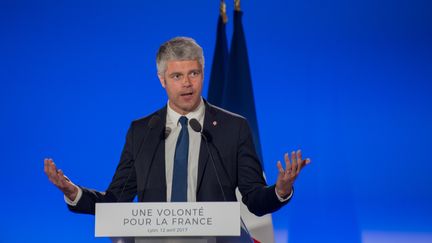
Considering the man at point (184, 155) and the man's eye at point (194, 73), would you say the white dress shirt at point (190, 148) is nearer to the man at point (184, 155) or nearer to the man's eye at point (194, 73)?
the man at point (184, 155)

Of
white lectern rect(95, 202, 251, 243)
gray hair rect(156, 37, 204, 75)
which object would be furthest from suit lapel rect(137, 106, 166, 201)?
white lectern rect(95, 202, 251, 243)

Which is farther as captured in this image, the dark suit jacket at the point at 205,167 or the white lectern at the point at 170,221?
the dark suit jacket at the point at 205,167

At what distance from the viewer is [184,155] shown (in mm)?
2064

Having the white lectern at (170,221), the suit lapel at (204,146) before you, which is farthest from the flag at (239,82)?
the white lectern at (170,221)

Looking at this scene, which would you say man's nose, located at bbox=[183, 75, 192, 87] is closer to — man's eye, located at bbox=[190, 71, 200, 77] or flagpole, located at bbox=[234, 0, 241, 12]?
man's eye, located at bbox=[190, 71, 200, 77]

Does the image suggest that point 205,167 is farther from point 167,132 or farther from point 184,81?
point 184,81

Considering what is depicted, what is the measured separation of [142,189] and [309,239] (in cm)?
257

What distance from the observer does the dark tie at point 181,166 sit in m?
2.00

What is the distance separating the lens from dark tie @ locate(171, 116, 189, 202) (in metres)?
2.00

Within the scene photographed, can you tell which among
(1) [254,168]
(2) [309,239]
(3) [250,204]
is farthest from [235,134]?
(2) [309,239]

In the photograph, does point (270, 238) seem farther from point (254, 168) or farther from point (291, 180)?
point (291, 180)

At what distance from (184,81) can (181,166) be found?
29 centimetres

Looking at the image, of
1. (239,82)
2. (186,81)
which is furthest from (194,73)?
(239,82)

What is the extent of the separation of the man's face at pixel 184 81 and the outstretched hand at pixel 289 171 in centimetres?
48
